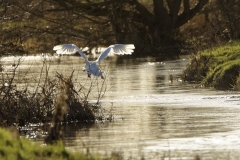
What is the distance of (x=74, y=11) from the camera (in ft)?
137

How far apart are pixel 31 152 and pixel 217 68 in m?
14.4

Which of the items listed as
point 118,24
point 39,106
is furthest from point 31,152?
point 118,24

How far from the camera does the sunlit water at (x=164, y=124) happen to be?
1262 centimetres

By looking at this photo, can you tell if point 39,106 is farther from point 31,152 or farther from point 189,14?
point 189,14

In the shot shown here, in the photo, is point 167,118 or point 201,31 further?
point 201,31

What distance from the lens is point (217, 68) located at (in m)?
24.7

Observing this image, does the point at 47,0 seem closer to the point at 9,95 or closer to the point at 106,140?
the point at 9,95

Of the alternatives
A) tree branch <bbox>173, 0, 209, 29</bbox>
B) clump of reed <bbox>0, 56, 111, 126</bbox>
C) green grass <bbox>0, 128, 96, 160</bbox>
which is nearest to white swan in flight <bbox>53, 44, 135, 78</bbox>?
clump of reed <bbox>0, 56, 111, 126</bbox>

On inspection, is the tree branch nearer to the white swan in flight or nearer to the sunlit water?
the sunlit water

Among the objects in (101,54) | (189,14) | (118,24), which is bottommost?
(101,54)

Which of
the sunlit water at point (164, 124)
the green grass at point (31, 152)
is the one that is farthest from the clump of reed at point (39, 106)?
the green grass at point (31, 152)

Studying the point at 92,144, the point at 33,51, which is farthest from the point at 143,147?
the point at 33,51

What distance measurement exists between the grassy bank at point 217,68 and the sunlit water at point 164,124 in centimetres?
→ 45

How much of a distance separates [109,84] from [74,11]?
588 inches
